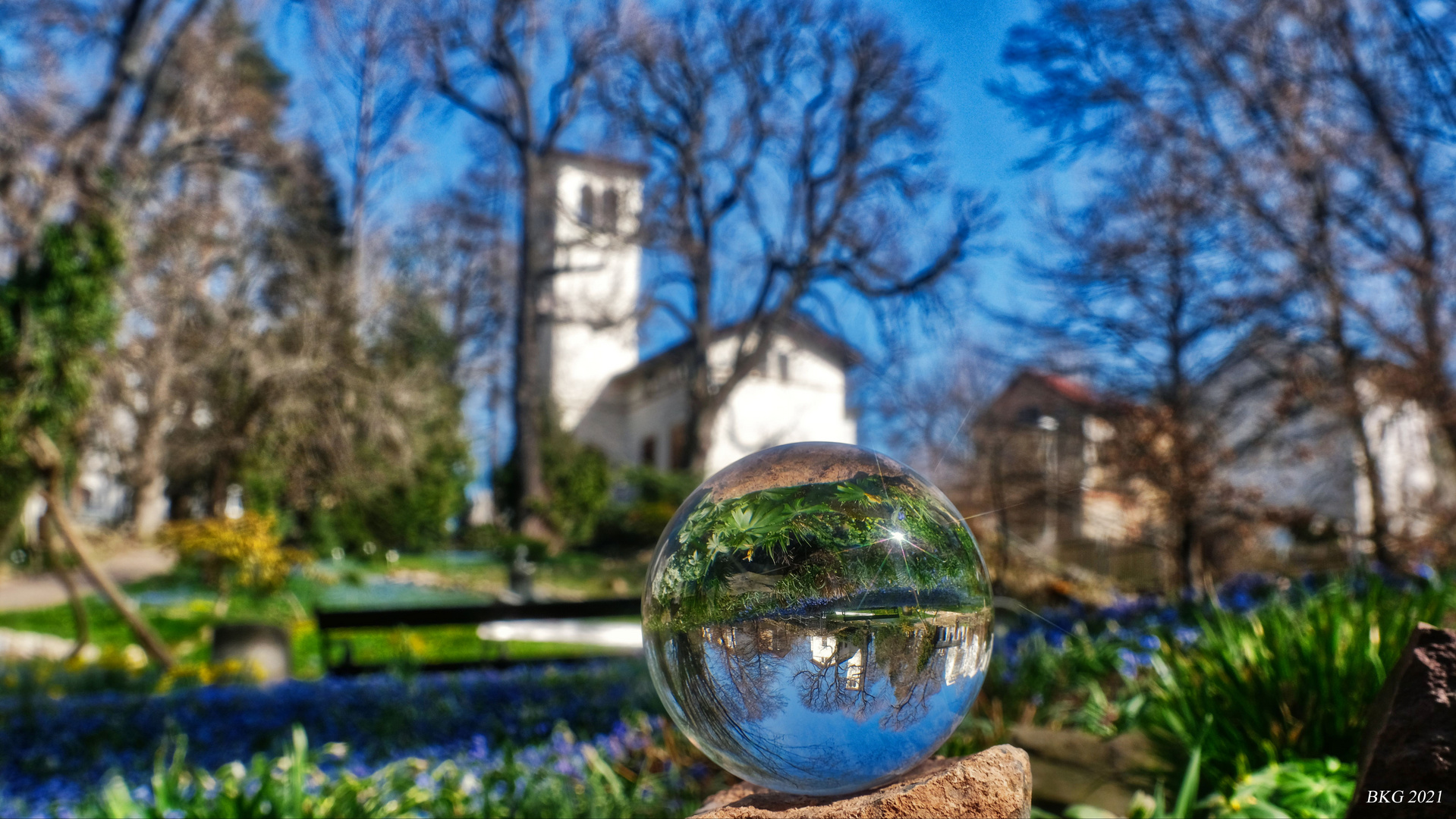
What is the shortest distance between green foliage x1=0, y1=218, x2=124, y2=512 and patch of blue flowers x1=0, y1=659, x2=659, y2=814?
3.43m

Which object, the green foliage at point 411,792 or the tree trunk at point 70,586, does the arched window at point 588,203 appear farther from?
the green foliage at point 411,792

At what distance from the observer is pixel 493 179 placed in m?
26.8

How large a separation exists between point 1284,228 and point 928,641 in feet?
34.2

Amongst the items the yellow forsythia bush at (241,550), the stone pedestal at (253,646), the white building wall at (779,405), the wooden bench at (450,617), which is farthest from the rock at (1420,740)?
the white building wall at (779,405)

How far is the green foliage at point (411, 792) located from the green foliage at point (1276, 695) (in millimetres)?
1718

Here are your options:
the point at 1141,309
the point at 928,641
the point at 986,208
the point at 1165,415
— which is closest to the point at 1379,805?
the point at 928,641

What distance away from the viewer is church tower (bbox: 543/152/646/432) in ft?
80.1

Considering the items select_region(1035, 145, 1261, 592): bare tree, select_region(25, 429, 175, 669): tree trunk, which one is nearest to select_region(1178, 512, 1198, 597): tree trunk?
select_region(1035, 145, 1261, 592): bare tree

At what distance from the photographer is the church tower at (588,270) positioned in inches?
961

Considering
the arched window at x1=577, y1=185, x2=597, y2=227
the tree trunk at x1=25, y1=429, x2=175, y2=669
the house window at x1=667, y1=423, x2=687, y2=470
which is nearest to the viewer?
the tree trunk at x1=25, y1=429, x2=175, y2=669

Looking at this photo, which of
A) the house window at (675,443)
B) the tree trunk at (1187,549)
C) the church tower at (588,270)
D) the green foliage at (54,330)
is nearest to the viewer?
the green foliage at (54,330)

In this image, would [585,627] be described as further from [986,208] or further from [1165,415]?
[986,208]

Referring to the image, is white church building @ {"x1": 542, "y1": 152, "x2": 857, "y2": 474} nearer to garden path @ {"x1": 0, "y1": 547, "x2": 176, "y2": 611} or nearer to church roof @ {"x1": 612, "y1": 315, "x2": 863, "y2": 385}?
church roof @ {"x1": 612, "y1": 315, "x2": 863, "y2": 385}

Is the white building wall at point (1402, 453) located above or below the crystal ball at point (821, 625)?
above
